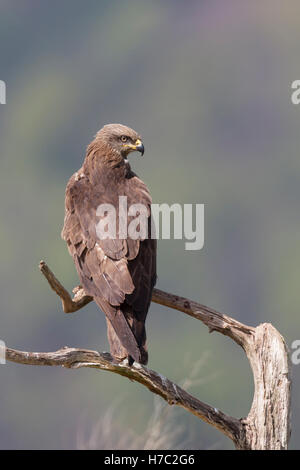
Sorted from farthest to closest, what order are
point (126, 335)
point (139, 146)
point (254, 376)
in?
1. point (139, 146)
2. point (254, 376)
3. point (126, 335)

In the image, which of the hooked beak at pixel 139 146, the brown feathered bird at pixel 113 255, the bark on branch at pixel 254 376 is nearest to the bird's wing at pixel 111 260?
the brown feathered bird at pixel 113 255

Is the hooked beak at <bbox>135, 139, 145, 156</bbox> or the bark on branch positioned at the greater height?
the hooked beak at <bbox>135, 139, 145, 156</bbox>

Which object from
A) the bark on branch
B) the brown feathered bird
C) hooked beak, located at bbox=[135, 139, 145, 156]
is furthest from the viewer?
hooked beak, located at bbox=[135, 139, 145, 156]

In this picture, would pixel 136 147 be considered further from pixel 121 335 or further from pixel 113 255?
pixel 121 335

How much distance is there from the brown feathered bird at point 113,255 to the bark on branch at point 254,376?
16 cm

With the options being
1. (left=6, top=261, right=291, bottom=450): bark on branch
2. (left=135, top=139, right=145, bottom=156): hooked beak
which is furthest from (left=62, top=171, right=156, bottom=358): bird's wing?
(left=135, top=139, right=145, bottom=156): hooked beak

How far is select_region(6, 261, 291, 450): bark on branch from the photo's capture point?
6.83 m

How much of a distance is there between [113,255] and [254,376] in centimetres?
111

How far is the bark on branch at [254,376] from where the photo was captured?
6829mm

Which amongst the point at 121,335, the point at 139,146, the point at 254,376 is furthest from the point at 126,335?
the point at 139,146

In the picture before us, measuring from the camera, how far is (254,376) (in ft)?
23.8

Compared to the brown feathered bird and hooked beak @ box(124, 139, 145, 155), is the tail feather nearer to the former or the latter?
the brown feathered bird

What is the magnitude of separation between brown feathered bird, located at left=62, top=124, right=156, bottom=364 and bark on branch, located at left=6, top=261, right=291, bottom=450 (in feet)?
0.53

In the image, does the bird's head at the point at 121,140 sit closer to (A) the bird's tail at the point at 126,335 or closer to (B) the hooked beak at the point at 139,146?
(B) the hooked beak at the point at 139,146
